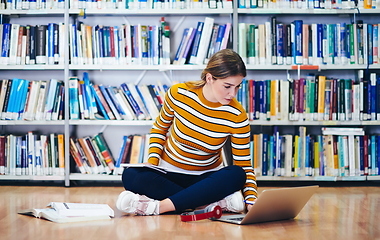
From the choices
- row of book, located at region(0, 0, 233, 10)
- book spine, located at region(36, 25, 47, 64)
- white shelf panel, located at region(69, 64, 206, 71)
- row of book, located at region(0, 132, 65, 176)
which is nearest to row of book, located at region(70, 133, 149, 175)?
row of book, located at region(0, 132, 65, 176)

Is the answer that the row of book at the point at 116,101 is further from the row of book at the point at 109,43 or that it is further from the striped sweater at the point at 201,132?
the striped sweater at the point at 201,132

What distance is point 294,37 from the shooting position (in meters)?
3.20

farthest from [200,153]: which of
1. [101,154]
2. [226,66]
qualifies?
[101,154]

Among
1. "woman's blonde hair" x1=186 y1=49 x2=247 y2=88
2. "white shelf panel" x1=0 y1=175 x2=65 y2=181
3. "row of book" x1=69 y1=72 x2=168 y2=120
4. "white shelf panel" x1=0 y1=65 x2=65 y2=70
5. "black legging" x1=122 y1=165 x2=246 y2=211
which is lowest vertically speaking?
"white shelf panel" x1=0 y1=175 x2=65 y2=181

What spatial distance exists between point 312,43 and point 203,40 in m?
0.78

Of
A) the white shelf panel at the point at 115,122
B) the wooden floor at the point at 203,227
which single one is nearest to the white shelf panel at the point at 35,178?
the white shelf panel at the point at 115,122

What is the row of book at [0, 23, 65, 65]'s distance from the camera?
10.5 ft

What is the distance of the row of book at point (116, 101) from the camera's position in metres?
3.21

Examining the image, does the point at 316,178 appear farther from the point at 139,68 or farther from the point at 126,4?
the point at 126,4

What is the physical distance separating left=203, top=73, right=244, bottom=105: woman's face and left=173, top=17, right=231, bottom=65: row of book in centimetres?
106

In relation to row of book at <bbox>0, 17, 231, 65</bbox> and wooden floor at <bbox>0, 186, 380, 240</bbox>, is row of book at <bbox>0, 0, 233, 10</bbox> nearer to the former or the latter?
row of book at <bbox>0, 17, 231, 65</bbox>

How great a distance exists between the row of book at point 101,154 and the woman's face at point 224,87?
122 cm

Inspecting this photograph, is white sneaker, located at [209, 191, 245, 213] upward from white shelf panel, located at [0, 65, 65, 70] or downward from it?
downward

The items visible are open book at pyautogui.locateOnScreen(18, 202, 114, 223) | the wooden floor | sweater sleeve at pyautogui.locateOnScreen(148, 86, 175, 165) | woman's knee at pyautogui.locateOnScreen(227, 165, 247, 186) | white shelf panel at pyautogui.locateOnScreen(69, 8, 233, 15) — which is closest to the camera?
the wooden floor
